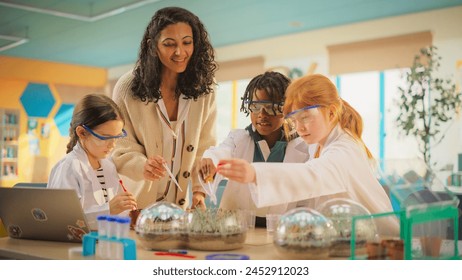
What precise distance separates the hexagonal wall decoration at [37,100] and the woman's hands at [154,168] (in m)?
6.35

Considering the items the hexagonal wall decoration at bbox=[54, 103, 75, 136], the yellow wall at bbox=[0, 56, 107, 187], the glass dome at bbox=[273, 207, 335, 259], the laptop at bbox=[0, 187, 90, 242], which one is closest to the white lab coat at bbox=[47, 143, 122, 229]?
the laptop at bbox=[0, 187, 90, 242]

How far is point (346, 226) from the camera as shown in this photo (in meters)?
1.18

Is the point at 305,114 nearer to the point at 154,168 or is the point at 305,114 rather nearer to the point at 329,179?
the point at 329,179

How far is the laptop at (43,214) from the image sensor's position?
1.25 m

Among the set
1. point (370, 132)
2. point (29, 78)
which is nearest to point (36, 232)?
point (370, 132)

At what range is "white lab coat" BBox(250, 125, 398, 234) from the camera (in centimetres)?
131

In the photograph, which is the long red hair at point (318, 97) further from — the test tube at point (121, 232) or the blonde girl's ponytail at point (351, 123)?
the test tube at point (121, 232)

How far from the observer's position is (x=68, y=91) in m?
8.79

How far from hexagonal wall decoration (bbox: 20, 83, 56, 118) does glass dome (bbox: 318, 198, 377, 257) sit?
696 centimetres

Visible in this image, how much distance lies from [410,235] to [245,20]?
17.4 ft

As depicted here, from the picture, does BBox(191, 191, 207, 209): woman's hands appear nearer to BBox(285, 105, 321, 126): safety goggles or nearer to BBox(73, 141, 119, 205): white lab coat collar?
BBox(73, 141, 119, 205): white lab coat collar

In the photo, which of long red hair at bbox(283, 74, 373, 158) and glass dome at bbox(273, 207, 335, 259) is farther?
long red hair at bbox(283, 74, 373, 158)
